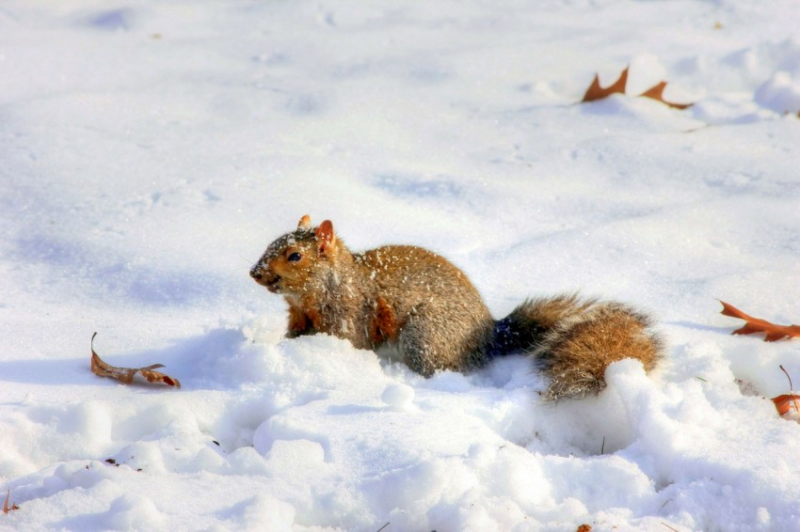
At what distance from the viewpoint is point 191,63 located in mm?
5918

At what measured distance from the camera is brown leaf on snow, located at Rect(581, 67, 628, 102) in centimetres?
544

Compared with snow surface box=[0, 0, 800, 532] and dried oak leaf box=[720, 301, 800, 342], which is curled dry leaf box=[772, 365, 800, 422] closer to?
snow surface box=[0, 0, 800, 532]

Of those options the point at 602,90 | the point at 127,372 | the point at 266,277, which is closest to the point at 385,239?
the point at 266,277

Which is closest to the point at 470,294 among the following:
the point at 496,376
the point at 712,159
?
the point at 496,376

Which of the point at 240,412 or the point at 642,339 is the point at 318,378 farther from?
the point at 642,339

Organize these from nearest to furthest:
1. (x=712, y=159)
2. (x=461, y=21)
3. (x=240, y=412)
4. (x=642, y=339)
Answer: (x=240, y=412) < (x=642, y=339) < (x=712, y=159) < (x=461, y=21)

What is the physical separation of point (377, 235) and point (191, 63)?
2526 mm

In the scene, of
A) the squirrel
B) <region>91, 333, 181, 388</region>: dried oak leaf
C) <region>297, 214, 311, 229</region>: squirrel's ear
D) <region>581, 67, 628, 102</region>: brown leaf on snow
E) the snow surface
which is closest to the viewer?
Result: the snow surface

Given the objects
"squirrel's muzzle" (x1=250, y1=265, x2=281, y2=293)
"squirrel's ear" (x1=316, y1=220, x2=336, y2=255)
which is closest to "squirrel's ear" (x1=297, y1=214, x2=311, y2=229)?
"squirrel's ear" (x1=316, y1=220, x2=336, y2=255)

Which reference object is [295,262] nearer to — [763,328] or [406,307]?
[406,307]

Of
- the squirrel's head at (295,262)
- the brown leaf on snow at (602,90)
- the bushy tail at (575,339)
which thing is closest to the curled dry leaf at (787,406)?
the bushy tail at (575,339)

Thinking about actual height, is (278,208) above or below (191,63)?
below

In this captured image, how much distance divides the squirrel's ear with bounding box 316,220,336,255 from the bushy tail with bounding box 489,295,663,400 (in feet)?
2.34

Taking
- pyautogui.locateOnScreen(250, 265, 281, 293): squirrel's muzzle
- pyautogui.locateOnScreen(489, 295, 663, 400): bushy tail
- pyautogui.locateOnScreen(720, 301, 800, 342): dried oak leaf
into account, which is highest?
pyautogui.locateOnScreen(250, 265, 281, 293): squirrel's muzzle
